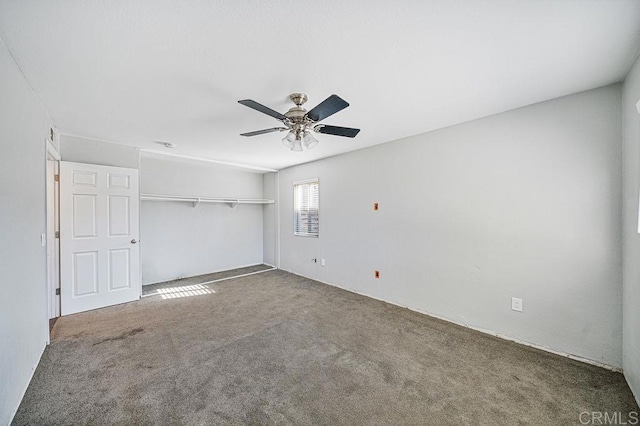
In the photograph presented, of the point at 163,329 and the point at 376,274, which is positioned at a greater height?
the point at 376,274

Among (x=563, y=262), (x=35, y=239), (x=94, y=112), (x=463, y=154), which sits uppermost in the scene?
(x=94, y=112)

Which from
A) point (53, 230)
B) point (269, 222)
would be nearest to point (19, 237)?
point (53, 230)

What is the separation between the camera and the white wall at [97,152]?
338 cm

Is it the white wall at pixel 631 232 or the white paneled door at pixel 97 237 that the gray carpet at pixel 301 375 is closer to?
the white wall at pixel 631 232

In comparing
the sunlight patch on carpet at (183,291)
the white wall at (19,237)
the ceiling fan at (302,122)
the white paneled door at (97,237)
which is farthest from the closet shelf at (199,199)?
the ceiling fan at (302,122)

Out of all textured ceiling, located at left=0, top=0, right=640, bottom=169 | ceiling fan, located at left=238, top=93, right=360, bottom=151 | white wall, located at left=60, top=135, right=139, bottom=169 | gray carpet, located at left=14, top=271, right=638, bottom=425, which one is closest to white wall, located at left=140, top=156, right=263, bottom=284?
white wall, located at left=60, top=135, right=139, bottom=169

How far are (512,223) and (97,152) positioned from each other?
17.5 feet

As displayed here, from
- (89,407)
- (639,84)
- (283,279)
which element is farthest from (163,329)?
(639,84)

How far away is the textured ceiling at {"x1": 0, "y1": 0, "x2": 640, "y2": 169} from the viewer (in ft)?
4.34

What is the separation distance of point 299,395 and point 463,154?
2.91 m

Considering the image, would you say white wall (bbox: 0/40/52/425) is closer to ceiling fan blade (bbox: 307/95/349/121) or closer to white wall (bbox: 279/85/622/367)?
ceiling fan blade (bbox: 307/95/349/121)

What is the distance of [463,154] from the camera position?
2.90 meters

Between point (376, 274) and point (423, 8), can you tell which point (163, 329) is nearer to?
point (376, 274)

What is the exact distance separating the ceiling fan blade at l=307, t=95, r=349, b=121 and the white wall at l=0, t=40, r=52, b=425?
198 centimetres
